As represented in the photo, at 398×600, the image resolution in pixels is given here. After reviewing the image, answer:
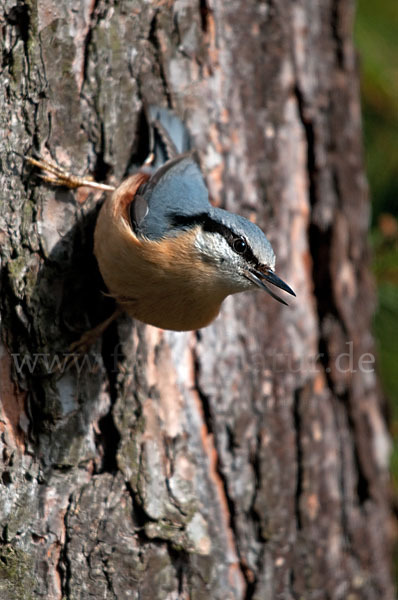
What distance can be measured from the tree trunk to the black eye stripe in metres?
0.34

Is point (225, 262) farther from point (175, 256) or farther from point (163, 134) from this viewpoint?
point (163, 134)

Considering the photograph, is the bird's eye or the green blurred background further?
the green blurred background

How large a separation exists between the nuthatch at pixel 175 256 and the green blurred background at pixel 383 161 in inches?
60.3

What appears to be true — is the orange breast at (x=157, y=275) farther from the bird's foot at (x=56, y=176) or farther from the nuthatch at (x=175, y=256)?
the bird's foot at (x=56, y=176)

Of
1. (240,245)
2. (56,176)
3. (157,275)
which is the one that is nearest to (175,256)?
(157,275)

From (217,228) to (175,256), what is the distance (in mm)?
173

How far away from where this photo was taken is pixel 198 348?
8.34 feet

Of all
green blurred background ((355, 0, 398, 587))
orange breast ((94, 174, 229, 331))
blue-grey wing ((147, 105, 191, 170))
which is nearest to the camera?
orange breast ((94, 174, 229, 331))

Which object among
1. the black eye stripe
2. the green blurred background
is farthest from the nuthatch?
the green blurred background

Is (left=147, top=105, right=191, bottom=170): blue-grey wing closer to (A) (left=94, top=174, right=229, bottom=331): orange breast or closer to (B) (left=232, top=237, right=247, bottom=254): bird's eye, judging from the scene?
(A) (left=94, top=174, right=229, bottom=331): orange breast

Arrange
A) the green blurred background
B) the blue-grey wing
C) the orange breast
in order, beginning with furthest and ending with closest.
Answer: the green blurred background → the blue-grey wing → the orange breast

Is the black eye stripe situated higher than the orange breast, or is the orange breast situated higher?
the black eye stripe

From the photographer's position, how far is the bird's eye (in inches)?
83.0

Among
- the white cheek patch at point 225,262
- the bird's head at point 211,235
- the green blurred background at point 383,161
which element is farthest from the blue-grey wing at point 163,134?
the green blurred background at point 383,161
